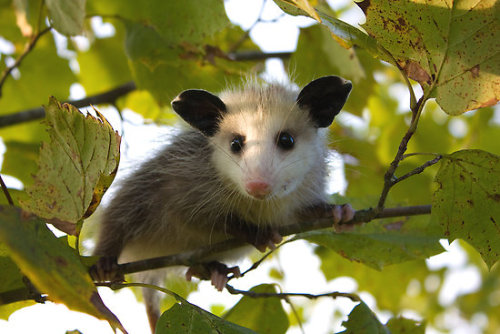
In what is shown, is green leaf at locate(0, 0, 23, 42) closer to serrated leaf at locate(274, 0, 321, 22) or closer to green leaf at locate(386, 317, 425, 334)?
serrated leaf at locate(274, 0, 321, 22)

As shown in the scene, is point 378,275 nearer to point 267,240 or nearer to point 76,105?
point 267,240

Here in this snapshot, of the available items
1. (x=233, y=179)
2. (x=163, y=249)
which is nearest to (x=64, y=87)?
(x=163, y=249)

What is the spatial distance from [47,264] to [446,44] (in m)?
1.00

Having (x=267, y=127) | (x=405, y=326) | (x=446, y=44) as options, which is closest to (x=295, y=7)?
(x=446, y=44)

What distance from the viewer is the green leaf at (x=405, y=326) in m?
1.89

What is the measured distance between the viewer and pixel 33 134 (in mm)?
2918

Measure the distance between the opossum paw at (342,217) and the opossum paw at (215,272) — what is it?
1.43ft

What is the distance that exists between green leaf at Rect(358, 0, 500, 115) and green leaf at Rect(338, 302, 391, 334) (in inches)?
23.9

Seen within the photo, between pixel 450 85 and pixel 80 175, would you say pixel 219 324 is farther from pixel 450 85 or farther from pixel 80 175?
pixel 450 85

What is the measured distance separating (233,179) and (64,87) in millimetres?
1292

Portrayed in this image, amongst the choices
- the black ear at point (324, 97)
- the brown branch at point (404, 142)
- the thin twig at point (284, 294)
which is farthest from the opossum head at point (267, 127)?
the brown branch at point (404, 142)

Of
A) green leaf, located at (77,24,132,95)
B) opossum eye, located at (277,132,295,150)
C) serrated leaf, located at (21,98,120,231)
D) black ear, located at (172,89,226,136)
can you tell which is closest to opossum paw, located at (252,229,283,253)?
opossum eye, located at (277,132,295,150)

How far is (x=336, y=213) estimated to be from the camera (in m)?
2.07

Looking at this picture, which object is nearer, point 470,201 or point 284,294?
point 470,201
